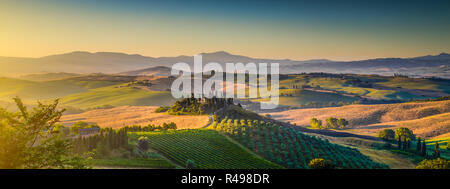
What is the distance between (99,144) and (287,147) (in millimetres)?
36608

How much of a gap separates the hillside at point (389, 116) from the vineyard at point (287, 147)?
226 feet

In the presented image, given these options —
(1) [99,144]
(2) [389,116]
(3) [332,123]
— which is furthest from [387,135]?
(1) [99,144]

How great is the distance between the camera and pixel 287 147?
5838 cm

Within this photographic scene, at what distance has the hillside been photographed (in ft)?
410

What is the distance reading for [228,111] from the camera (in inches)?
3438

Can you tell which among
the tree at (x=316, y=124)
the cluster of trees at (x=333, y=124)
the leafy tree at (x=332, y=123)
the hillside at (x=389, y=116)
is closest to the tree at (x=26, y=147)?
Answer: the hillside at (x=389, y=116)

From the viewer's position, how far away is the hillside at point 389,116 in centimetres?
12488

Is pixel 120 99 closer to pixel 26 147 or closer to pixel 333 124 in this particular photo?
pixel 333 124

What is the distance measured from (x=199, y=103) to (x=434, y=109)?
126 meters

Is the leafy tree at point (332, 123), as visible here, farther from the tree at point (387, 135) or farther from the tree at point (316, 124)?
the tree at point (387, 135)

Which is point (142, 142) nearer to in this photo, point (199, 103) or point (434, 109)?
point (199, 103)
